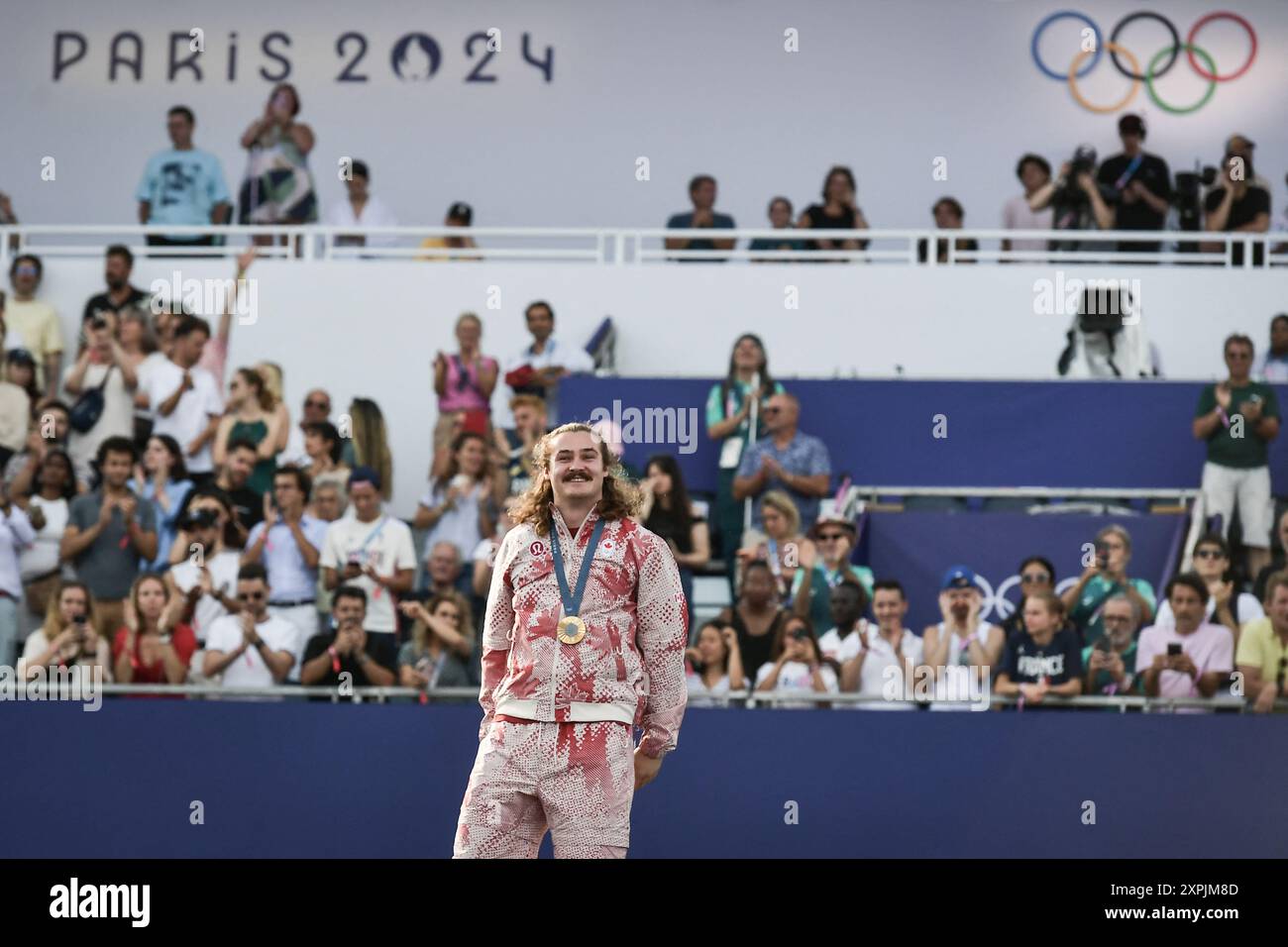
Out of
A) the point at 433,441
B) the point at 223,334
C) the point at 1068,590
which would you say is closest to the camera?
the point at 1068,590

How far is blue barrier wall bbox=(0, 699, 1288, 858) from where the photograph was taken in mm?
8977

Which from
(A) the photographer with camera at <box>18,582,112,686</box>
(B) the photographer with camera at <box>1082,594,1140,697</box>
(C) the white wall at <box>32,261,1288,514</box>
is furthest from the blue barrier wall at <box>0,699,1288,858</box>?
(C) the white wall at <box>32,261,1288,514</box>

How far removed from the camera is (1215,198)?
42.8 feet

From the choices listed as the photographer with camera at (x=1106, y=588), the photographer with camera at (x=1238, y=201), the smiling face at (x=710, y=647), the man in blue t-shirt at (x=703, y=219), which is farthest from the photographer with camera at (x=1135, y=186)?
the smiling face at (x=710, y=647)

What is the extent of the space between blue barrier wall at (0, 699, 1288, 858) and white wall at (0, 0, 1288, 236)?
5.92 m

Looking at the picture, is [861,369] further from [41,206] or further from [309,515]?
[41,206]

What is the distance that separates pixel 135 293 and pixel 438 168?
3.00 meters

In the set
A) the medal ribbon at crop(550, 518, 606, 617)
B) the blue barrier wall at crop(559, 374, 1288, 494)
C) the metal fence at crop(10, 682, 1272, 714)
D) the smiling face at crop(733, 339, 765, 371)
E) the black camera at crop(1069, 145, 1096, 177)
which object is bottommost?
the metal fence at crop(10, 682, 1272, 714)

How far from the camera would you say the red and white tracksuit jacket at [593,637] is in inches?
209

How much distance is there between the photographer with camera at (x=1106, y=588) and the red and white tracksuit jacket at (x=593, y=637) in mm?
4267

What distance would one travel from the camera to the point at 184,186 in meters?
13.4

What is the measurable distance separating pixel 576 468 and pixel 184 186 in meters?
8.59

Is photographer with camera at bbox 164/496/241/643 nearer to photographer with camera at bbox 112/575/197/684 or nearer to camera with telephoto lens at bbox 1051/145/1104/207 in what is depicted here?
photographer with camera at bbox 112/575/197/684
